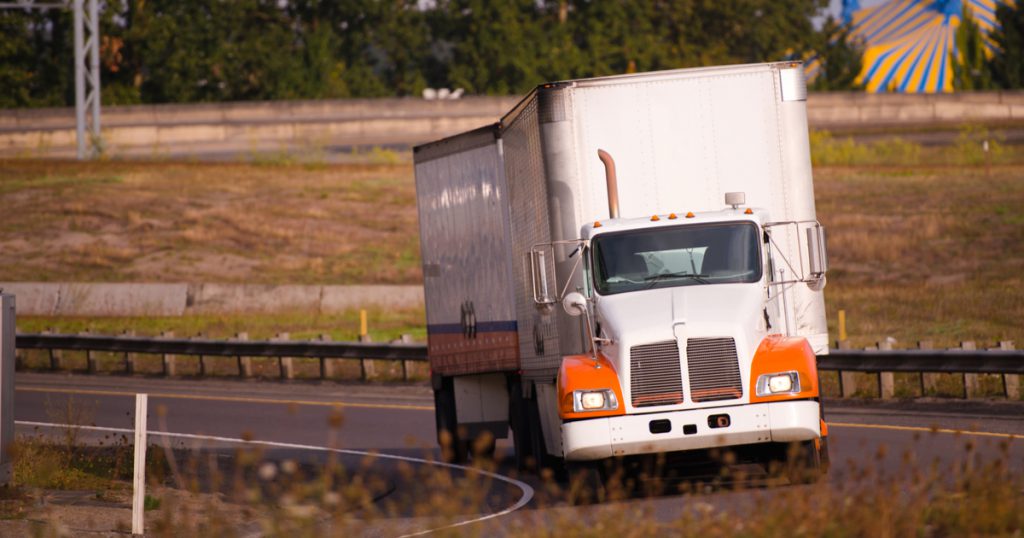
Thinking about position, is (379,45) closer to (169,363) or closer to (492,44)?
(492,44)

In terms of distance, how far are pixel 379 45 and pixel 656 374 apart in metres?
94.5

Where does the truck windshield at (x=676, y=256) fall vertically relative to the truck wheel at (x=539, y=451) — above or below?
above

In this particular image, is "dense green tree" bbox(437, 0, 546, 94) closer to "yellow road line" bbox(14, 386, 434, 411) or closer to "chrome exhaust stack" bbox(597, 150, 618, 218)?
"yellow road line" bbox(14, 386, 434, 411)

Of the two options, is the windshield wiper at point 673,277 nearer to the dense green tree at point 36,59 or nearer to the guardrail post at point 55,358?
the guardrail post at point 55,358

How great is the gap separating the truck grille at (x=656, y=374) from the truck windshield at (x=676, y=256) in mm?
965

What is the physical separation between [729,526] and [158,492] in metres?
7.36

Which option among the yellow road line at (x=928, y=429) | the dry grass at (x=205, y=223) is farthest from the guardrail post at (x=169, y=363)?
the yellow road line at (x=928, y=429)

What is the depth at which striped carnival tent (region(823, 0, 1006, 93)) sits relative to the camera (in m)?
150

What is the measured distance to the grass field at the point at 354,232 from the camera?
38156mm

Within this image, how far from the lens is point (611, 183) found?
1546 cm

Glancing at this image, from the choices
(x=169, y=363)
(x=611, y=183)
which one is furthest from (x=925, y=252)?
(x=611, y=183)

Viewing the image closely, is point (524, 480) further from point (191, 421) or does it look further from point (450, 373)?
point (191, 421)

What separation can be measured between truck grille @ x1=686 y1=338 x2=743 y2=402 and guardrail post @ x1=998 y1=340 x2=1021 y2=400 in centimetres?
883

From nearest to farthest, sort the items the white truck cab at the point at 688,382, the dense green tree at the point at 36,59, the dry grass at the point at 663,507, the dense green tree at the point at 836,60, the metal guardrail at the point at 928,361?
the dry grass at the point at 663,507 → the white truck cab at the point at 688,382 → the metal guardrail at the point at 928,361 → the dense green tree at the point at 36,59 → the dense green tree at the point at 836,60
